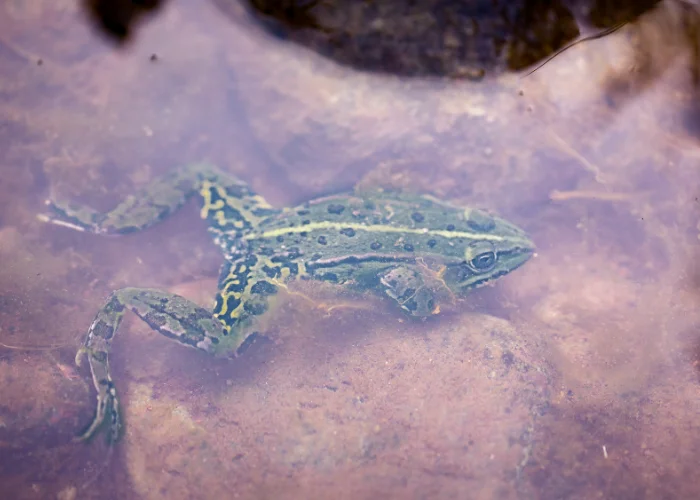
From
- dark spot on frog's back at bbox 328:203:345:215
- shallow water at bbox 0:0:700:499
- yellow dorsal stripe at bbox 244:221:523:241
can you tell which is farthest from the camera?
dark spot on frog's back at bbox 328:203:345:215

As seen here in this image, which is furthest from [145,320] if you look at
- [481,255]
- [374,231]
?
[481,255]

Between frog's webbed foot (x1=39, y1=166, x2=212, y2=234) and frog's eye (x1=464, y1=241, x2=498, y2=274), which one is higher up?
frog's webbed foot (x1=39, y1=166, x2=212, y2=234)

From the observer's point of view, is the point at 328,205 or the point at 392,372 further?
the point at 328,205

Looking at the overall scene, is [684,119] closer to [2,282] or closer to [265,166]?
[265,166]

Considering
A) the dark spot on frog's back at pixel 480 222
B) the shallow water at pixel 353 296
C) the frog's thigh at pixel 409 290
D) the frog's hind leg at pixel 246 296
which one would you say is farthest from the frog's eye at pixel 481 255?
the frog's hind leg at pixel 246 296

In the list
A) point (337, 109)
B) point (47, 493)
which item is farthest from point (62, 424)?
point (337, 109)

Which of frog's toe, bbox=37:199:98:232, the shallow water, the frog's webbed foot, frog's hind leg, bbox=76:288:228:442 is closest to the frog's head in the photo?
the shallow water

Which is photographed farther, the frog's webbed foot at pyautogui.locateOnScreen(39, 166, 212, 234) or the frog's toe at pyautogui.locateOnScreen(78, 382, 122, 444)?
the frog's webbed foot at pyautogui.locateOnScreen(39, 166, 212, 234)

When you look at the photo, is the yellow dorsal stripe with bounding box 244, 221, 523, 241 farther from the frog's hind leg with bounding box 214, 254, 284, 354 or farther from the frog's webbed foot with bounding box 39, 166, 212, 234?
the frog's webbed foot with bounding box 39, 166, 212, 234
